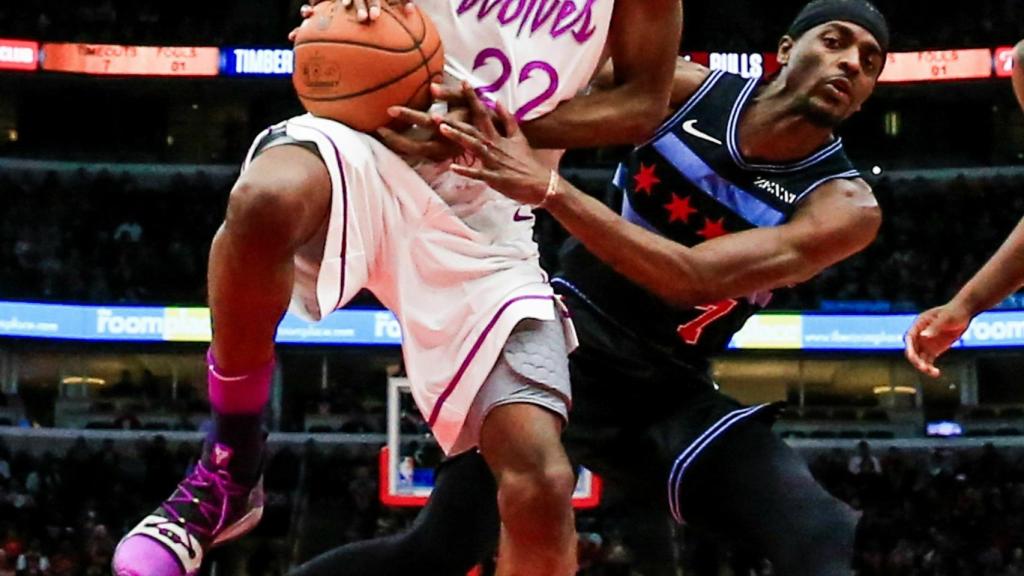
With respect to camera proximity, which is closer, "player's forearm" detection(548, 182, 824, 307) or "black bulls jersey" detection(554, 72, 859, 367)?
"player's forearm" detection(548, 182, 824, 307)

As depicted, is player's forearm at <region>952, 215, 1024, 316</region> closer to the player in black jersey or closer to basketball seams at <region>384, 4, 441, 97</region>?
the player in black jersey

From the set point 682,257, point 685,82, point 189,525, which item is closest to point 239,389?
point 189,525

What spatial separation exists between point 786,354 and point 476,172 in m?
19.0

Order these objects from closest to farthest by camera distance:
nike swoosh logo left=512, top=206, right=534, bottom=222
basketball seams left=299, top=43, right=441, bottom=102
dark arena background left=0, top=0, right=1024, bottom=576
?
basketball seams left=299, top=43, right=441, bottom=102 → nike swoosh logo left=512, top=206, right=534, bottom=222 → dark arena background left=0, top=0, right=1024, bottom=576

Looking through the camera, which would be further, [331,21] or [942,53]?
[942,53]

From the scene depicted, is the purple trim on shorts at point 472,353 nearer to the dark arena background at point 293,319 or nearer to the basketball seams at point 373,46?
the basketball seams at point 373,46

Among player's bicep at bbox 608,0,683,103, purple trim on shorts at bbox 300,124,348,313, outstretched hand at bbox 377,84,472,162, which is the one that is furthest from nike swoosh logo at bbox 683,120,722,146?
purple trim on shorts at bbox 300,124,348,313

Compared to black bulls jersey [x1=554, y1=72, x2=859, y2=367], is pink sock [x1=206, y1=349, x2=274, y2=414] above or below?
below

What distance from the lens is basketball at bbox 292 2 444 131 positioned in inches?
125

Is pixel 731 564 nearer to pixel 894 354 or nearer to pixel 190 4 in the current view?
pixel 894 354

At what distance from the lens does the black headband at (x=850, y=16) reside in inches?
168

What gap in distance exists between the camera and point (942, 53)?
2244 cm

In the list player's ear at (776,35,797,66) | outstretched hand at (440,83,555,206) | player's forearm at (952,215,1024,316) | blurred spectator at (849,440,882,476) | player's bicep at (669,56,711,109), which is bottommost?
blurred spectator at (849,440,882,476)

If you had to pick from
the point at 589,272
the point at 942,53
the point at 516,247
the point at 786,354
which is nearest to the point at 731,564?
the point at 786,354
